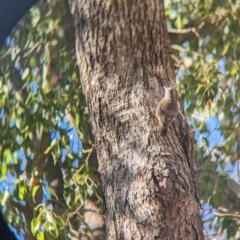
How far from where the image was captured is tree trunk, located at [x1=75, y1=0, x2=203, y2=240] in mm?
915

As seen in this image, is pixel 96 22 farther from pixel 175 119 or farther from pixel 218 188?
pixel 218 188

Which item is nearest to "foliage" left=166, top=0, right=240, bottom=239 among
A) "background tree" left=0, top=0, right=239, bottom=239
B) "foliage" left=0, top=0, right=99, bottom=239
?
"background tree" left=0, top=0, right=239, bottom=239

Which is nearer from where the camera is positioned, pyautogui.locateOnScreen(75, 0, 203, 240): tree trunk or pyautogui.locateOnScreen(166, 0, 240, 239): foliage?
pyautogui.locateOnScreen(75, 0, 203, 240): tree trunk

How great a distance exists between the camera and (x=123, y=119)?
1.01 metres

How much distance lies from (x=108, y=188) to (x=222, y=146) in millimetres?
522

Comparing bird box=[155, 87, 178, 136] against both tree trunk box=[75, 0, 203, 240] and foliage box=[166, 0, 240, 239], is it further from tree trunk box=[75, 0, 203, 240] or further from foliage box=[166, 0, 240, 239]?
foliage box=[166, 0, 240, 239]

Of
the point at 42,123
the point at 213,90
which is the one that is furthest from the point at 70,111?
the point at 213,90

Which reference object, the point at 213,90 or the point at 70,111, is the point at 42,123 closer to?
the point at 70,111

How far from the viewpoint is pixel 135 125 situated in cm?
100

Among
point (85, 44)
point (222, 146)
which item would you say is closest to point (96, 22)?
point (85, 44)

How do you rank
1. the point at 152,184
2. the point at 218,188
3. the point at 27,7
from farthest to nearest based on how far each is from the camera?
the point at 218,188 < the point at 27,7 < the point at 152,184

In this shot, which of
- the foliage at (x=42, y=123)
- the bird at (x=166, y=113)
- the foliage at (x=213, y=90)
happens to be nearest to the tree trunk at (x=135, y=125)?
the bird at (x=166, y=113)

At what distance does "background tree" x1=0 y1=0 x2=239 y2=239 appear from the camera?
1.34 m

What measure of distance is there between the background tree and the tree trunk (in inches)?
8.4
